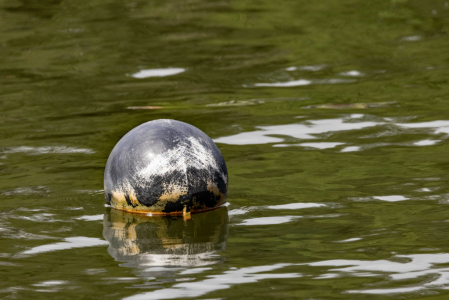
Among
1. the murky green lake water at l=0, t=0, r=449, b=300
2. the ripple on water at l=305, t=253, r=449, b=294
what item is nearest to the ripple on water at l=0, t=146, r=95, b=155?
the murky green lake water at l=0, t=0, r=449, b=300

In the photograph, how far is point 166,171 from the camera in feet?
20.0

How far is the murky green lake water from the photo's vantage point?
5047 millimetres

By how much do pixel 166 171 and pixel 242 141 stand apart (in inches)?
118

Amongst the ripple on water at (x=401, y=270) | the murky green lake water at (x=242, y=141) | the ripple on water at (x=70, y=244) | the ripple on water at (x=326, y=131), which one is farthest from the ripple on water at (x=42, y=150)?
the ripple on water at (x=401, y=270)

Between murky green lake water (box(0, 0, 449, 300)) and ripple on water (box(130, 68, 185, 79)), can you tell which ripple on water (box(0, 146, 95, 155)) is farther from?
ripple on water (box(130, 68, 185, 79))

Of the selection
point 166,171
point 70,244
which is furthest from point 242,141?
point 70,244

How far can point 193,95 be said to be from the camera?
11703 millimetres

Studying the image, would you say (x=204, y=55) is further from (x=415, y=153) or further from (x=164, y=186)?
(x=164, y=186)

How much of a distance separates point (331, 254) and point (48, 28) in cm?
1238

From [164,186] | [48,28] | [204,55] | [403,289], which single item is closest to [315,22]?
[204,55]

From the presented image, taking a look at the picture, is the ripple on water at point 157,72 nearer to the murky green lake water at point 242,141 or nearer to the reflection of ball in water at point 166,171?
the murky green lake water at point 242,141

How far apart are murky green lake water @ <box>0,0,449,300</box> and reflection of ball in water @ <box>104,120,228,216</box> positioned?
0.62 ft

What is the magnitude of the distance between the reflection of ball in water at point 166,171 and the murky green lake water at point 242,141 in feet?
0.62

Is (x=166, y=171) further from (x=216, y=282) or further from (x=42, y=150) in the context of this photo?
(x=42, y=150)
